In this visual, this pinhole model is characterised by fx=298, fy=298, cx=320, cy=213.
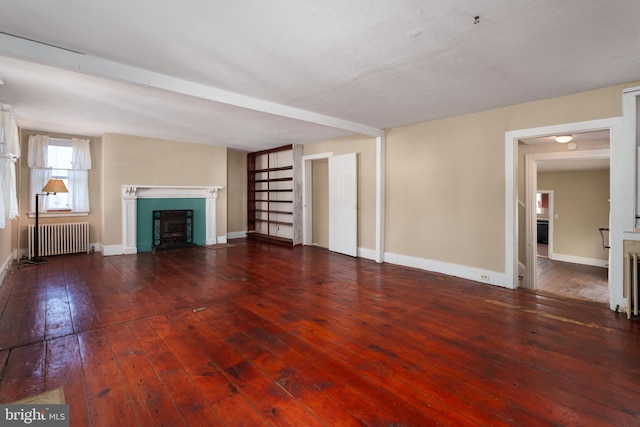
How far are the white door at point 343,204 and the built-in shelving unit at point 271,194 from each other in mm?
1211

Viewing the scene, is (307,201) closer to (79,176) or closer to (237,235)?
(237,235)

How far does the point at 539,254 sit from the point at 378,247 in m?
6.83

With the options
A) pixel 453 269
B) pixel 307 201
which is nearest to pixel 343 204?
pixel 307 201

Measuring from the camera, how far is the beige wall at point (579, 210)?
7742 mm

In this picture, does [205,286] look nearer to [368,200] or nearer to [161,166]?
[368,200]

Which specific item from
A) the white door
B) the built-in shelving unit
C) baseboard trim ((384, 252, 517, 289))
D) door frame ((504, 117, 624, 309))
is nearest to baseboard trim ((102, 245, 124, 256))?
the built-in shelving unit

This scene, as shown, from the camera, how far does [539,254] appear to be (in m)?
9.36

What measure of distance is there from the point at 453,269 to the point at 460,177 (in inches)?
57.6

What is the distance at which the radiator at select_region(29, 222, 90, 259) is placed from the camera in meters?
5.80

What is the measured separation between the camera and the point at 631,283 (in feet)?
10.4

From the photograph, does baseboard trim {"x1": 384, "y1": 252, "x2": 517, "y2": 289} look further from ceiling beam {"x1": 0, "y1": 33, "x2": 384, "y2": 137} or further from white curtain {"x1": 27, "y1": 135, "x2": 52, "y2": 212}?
white curtain {"x1": 27, "y1": 135, "x2": 52, "y2": 212}

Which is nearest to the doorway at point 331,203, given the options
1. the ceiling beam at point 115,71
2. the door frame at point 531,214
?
the ceiling beam at point 115,71

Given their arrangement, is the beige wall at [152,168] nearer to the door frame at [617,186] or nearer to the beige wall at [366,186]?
the beige wall at [366,186]

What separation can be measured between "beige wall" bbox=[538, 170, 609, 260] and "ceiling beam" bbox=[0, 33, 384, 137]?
843cm
